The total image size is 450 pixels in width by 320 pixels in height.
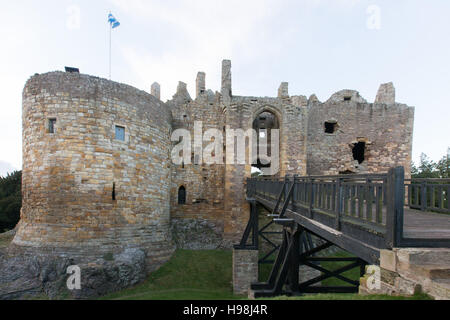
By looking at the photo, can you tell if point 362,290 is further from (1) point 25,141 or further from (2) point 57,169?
(1) point 25,141

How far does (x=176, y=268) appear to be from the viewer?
433 inches

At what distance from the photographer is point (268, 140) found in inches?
661

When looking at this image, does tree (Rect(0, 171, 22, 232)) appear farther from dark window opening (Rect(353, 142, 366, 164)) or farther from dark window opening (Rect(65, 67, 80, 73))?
dark window opening (Rect(353, 142, 366, 164))

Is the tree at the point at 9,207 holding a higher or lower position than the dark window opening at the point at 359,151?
lower

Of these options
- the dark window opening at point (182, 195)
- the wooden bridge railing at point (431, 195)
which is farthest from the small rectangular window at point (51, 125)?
the wooden bridge railing at point (431, 195)

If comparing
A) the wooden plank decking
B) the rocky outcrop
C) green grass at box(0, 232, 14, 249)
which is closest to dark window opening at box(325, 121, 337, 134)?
the wooden plank decking

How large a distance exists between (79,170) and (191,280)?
676 cm

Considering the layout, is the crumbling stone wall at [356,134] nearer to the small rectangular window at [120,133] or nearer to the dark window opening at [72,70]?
the small rectangular window at [120,133]

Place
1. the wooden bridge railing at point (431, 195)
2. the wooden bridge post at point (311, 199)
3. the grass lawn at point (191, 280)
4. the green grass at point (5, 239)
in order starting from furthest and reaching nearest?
the green grass at point (5, 239) < the grass lawn at point (191, 280) < the wooden bridge post at point (311, 199) < the wooden bridge railing at point (431, 195)

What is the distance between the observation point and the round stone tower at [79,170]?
9.20 m

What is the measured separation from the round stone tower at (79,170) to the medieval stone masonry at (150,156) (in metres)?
0.04

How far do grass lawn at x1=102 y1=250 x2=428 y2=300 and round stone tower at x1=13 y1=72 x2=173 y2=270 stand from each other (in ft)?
3.42

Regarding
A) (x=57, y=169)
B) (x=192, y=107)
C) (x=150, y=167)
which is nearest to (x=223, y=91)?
(x=192, y=107)

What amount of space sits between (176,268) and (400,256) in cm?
1027
